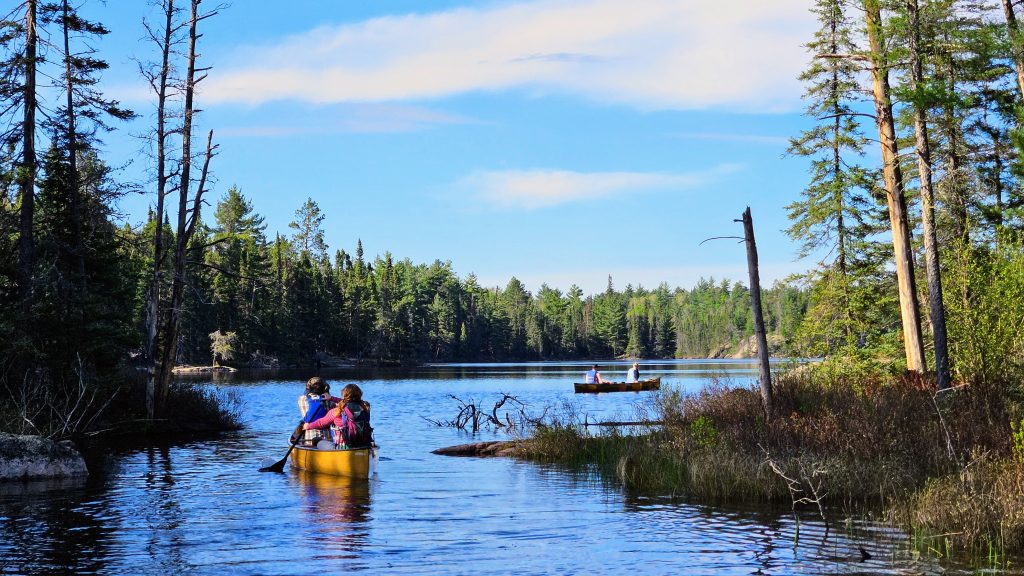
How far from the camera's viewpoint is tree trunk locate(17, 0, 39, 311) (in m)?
25.3

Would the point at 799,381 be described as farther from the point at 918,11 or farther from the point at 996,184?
the point at 996,184

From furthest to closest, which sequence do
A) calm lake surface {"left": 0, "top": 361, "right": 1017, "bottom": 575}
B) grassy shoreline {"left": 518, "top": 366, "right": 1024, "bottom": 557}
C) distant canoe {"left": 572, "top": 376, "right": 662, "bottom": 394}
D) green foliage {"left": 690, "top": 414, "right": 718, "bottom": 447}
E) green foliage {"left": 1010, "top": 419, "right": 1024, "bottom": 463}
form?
distant canoe {"left": 572, "top": 376, "right": 662, "bottom": 394}, green foliage {"left": 690, "top": 414, "right": 718, "bottom": 447}, grassy shoreline {"left": 518, "top": 366, "right": 1024, "bottom": 557}, green foliage {"left": 1010, "top": 419, "right": 1024, "bottom": 463}, calm lake surface {"left": 0, "top": 361, "right": 1017, "bottom": 575}

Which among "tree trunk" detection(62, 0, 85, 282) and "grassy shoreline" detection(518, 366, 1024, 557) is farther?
"tree trunk" detection(62, 0, 85, 282)

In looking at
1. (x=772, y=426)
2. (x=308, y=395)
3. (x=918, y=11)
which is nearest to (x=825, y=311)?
(x=918, y=11)

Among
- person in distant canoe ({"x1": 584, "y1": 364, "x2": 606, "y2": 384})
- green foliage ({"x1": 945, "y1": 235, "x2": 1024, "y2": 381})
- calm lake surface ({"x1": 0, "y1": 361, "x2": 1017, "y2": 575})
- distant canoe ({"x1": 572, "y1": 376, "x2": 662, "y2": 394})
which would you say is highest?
green foliage ({"x1": 945, "y1": 235, "x2": 1024, "y2": 381})

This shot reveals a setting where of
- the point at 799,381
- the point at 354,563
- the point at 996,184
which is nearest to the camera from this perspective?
the point at 354,563

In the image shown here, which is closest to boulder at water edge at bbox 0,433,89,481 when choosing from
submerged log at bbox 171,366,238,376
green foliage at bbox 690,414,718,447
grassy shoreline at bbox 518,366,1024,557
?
grassy shoreline at bbox 518,366,1024,557

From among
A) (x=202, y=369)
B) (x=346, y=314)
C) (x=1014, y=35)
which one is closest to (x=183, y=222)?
(x=1014, y=35)

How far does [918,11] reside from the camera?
75.3 ft

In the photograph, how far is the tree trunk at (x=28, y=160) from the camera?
82.9 feet

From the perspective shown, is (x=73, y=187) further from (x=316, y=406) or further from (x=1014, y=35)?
(x=1014, y=35)

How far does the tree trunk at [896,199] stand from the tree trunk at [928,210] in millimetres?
999

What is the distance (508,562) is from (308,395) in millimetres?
10722

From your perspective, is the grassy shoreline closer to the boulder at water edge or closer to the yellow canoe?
the yellow canoe
